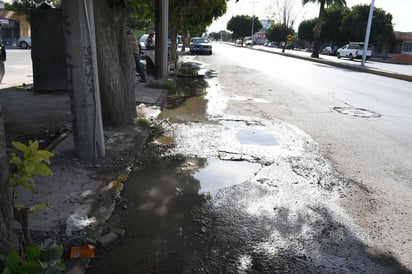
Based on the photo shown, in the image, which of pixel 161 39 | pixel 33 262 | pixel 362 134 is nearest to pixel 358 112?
pixel 362 134

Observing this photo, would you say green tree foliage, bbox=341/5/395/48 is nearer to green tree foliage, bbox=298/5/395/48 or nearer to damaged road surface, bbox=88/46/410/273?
green tree foliage, bbox=298/5/395/48

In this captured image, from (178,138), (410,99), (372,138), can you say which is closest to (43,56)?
(178,138)

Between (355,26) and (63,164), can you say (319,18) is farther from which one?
(63,164)

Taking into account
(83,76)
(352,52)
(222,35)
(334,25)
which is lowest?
(83,76)

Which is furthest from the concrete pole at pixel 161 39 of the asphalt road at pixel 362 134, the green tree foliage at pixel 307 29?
the green tree foliage at pixel 307 29

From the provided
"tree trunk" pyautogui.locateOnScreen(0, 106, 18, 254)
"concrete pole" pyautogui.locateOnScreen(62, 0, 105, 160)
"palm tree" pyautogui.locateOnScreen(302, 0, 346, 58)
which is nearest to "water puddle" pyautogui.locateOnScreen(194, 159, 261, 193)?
"concrete pole" pyautogui.locateOnScreen(62, 0, 105, 160)

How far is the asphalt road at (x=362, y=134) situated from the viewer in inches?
152

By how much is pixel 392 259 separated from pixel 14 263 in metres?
2.96

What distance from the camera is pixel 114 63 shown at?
19.3ft

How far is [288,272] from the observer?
9.44 feet

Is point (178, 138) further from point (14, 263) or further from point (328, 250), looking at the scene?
point (14, 263)

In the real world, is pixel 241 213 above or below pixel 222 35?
below

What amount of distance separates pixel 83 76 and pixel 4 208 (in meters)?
2.65

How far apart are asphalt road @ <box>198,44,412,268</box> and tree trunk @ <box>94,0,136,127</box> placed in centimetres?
321
